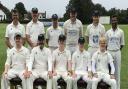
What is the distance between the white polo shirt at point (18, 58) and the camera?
42.3 feet

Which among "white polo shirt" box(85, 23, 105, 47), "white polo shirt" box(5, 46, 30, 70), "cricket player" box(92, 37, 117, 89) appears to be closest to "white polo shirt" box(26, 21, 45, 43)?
"white polo shirt" box(5, 46, 30, 70)

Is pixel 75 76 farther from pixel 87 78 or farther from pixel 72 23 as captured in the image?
pixel 72 23

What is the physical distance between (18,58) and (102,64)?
2.23 m

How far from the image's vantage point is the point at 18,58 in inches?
508

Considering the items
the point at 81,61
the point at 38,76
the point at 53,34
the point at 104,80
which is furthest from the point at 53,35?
the point at 104,80

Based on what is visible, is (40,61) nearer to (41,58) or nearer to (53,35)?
Result: (41,58)

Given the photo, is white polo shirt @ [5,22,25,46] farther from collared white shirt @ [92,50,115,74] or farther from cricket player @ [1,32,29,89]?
collared white shirt @ [92,50,115,74]

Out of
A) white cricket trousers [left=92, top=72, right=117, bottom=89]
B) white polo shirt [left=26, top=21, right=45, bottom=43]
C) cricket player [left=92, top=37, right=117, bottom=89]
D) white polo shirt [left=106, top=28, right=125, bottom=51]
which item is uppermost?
white polo shirt [left=26, top=21, right=45, bottom=43]

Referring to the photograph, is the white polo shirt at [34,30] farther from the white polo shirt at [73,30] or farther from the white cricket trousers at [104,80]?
the white cricket trousers at [104,80]

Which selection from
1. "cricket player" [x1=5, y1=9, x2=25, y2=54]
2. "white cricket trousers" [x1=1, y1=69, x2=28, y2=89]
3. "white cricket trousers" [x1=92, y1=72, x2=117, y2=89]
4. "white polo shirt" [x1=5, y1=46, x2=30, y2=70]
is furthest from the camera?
"cricket player" [x1=5, y1=9, x2=25, y2=54]

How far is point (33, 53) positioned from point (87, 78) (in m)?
1.58

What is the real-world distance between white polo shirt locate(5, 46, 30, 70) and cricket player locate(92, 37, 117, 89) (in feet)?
→ 5.91

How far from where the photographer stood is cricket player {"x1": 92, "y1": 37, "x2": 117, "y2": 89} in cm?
1261

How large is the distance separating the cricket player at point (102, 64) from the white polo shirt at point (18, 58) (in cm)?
180
